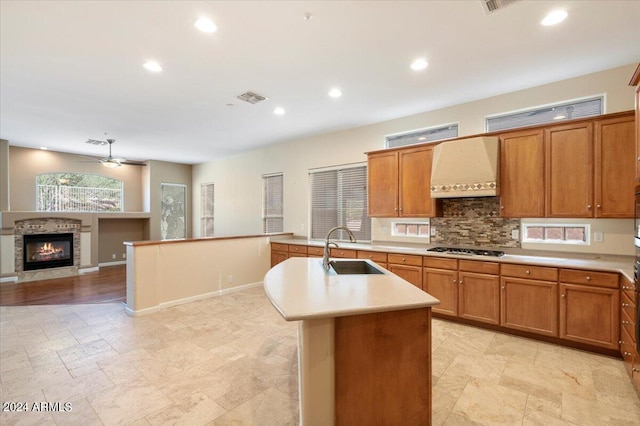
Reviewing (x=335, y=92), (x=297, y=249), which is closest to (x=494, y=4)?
(x=335, y=92)

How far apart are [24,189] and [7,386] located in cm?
648

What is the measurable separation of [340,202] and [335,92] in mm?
2296

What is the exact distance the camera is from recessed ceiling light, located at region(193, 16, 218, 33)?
2434 millimetres

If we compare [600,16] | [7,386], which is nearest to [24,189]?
[7,386]

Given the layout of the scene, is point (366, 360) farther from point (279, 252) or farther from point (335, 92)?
point (279, 252)

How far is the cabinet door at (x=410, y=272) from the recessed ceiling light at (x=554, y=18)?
9.44ft

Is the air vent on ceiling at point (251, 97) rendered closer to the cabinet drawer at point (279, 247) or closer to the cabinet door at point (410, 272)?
the cabinet drawer at point (279, 247)

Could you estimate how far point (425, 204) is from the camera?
4258 mm

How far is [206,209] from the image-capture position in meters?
8.99

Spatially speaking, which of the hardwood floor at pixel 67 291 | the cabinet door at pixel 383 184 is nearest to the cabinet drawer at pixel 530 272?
the cabinet door at pixel 383 184

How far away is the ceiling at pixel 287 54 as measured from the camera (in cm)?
235

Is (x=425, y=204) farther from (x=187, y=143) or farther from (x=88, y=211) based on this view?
(x=88, y=211)

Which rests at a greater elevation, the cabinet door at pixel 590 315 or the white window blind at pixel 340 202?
the white window blind at pixel 340 202

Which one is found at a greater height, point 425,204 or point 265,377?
point 425,204
